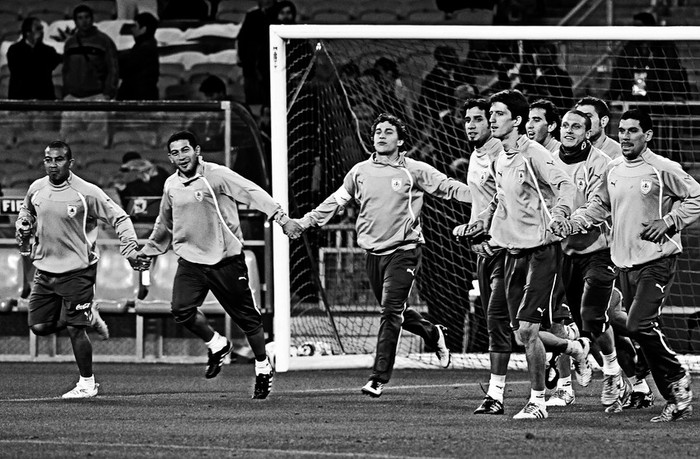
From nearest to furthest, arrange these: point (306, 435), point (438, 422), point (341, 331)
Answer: point (306, 435) < point (438, 422) < point (341, 331)

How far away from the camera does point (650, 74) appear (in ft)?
49.6

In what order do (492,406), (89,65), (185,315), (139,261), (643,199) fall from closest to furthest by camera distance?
1. (643,199)
2. (492,406)
3. (185,315)
4. (139,261)
5. (89,65)

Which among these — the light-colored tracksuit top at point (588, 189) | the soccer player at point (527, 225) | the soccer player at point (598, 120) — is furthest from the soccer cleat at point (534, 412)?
the soccer player at point (598, 120)

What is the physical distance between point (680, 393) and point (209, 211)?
12.6 ft

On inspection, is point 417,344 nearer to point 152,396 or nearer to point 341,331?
point 341,331

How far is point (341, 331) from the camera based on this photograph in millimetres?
14203

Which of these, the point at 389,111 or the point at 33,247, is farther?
the point at 389,111

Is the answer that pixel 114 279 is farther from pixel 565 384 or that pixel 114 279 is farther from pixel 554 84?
pixel 565 384

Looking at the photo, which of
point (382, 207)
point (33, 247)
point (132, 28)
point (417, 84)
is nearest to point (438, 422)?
point (382, 207)

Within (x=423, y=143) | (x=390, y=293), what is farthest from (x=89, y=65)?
(x=390, y=293)

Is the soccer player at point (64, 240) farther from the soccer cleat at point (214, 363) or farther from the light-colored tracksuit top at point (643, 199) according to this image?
the light-colored tracksuit top at point (643, 199)

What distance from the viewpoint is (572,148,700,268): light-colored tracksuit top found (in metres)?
8.66

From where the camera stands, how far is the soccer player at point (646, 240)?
8.58m

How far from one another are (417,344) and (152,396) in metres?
4.51
